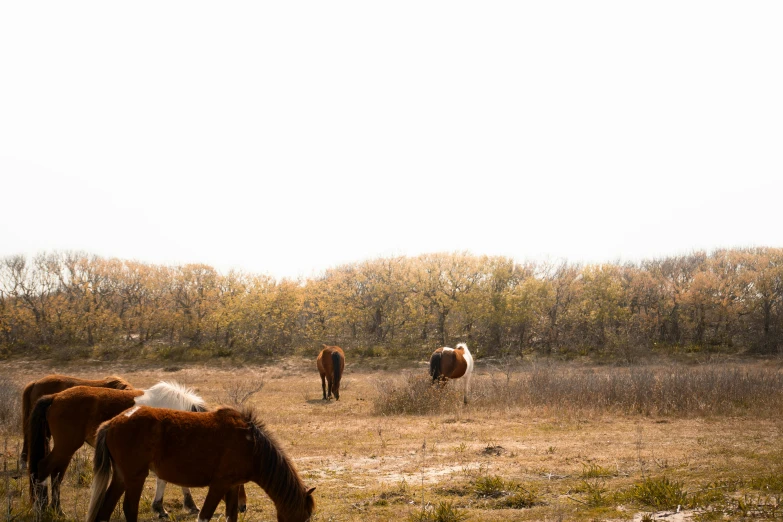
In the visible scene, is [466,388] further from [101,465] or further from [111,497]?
[101,465]

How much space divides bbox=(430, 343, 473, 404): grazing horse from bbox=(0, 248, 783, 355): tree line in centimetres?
1493

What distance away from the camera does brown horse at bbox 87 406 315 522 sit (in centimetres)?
495

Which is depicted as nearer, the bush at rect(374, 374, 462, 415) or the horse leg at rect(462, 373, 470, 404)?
the bush at rect(374, 374, 462, 415)

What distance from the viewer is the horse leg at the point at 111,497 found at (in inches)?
200

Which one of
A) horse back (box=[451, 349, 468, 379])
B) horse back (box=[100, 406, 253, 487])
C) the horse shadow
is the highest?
horse back (box=[100, 406, 253, 487])

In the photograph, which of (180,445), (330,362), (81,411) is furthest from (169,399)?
(330,362)

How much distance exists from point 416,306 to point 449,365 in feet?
A: 61.2

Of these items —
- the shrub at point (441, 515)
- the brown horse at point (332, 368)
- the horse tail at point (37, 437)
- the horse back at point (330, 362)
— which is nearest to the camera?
the shrub at point (441, 515)

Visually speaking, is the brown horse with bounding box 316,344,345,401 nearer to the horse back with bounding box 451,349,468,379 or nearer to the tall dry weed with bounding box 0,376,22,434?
the horse back with bounding box 451,349,468,379

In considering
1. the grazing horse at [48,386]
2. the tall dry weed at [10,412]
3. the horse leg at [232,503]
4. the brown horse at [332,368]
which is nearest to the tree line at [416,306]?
the brown horse at [332,368]

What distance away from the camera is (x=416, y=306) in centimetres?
3475

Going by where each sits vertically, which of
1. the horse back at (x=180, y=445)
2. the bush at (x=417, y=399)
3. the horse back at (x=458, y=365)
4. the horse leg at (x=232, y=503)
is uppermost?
the horse back at (x=180, y=445)

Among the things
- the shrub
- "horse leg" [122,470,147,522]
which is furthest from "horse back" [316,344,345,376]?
"horse leg" [122,470,147,522]

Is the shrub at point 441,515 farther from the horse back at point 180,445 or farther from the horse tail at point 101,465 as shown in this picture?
the horse tail at point 101,465
